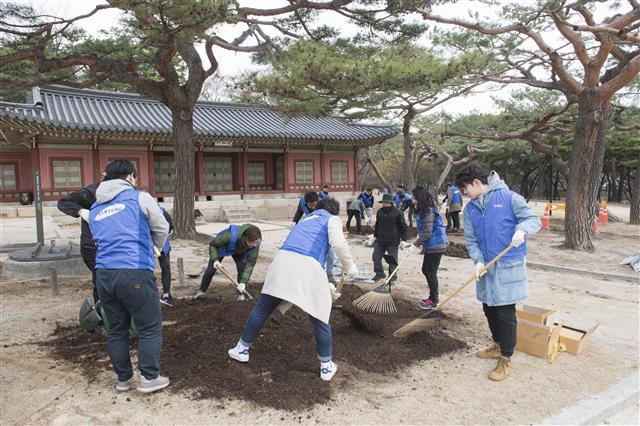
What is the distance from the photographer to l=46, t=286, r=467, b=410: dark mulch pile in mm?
3107

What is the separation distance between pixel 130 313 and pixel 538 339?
11.3 feet

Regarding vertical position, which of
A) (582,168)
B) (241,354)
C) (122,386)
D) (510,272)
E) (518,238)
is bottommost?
(122,386)

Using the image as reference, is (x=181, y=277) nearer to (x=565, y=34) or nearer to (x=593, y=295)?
(x=593, y=295)

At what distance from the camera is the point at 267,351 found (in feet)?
12.1

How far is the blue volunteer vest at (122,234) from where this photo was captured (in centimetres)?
286

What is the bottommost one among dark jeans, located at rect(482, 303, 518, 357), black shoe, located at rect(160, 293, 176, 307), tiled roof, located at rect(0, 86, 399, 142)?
black shoe, located at rect(160, 293, 176, 307)

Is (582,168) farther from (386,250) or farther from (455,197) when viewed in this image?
(386,250)

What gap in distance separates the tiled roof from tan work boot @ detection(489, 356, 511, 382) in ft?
38.5

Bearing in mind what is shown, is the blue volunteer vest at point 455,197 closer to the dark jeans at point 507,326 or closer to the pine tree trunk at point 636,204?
the pine tree trunk at point 636,204

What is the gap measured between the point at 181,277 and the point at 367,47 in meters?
5.30

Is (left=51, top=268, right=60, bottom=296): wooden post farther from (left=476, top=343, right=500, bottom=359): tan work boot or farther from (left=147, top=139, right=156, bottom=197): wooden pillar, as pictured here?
(left=147, top=139, right=156, bottom=197): wooden pillar

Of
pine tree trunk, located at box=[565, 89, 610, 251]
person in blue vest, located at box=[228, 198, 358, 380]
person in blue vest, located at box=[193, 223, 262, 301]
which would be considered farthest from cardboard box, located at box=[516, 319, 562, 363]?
pine tree trunk, located at box=[565, 89, 610, 251]

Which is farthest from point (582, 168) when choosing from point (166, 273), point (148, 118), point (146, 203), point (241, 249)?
point (148, 118)

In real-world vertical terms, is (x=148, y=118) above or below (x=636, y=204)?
above
